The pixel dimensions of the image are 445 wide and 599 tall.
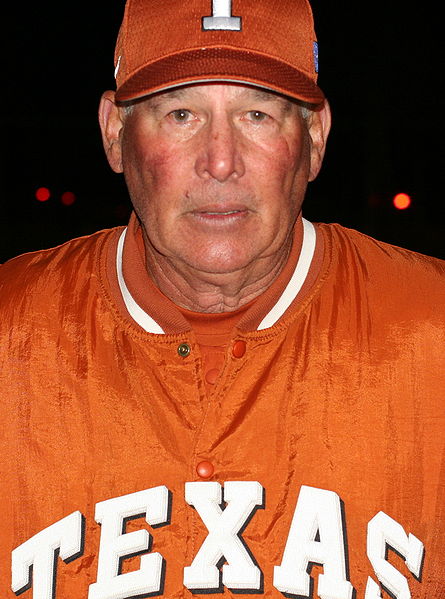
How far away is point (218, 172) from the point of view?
1.71 metres

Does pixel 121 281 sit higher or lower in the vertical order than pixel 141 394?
higher

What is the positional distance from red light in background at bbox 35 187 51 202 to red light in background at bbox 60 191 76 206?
19 cm

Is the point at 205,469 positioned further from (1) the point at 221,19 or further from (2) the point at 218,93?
(1) the point at 221,19

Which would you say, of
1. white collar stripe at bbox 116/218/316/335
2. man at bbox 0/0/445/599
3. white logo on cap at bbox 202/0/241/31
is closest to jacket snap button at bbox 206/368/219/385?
man at bbox 0/0/445/599

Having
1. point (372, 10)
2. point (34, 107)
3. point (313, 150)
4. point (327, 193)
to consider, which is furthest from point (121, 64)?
point (327, 193)

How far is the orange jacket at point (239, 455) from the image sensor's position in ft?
5.97

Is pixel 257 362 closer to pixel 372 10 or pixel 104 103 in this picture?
pixel 104 103

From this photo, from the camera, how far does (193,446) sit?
185 cm

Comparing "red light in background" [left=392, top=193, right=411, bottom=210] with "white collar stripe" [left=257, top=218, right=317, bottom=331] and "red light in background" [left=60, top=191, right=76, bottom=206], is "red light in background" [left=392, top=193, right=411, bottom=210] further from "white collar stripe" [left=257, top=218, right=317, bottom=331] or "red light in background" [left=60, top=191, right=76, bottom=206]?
"white collar stripe" [left=257, top=218, right=317, bottom=331]

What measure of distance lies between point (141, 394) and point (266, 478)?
30 centimetres

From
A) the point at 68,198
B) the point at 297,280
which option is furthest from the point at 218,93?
the point at 68,198

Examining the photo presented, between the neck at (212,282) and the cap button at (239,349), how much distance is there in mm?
115

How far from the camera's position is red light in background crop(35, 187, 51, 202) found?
1164cm

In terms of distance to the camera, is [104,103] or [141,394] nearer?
[141,394]
